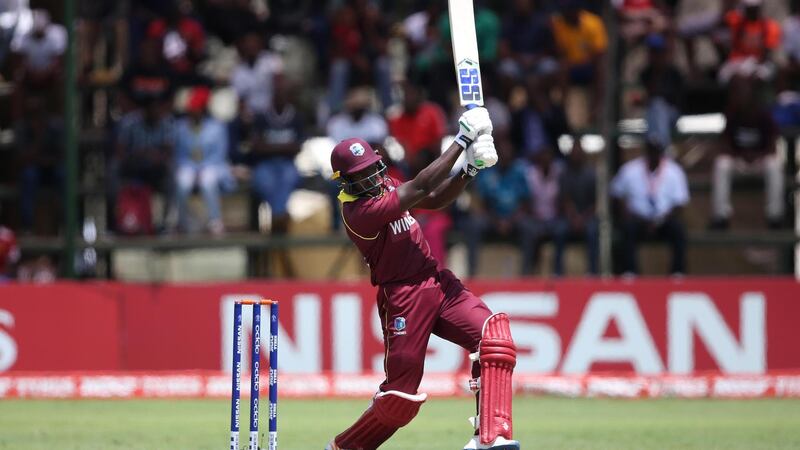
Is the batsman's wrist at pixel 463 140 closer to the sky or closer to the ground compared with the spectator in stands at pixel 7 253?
closer to the ground

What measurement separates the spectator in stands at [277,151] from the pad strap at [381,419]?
765cm

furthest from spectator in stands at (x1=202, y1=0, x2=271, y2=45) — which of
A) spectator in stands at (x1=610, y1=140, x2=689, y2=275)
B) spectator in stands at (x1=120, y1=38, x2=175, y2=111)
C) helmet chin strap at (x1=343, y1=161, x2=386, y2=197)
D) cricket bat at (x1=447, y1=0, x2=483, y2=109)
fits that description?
helmet chin strap at (x1=343, y1=161, x2=386, y2=197)

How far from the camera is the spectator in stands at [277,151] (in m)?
14.8

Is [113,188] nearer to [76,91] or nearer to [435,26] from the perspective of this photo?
[76,91]

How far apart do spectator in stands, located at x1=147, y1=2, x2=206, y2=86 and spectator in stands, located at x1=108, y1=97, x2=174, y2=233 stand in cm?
68

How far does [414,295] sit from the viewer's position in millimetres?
7328

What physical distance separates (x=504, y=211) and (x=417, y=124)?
138cm

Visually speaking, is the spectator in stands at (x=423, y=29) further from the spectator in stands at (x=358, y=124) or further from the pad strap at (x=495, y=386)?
the pad strap at (x=495, y=386)

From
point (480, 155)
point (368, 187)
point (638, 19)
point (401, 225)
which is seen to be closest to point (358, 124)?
point (638, 19)

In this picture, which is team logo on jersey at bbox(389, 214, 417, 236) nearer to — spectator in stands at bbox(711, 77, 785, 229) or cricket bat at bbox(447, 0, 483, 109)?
cricket bat at bbox(447, 0, 483, 109)

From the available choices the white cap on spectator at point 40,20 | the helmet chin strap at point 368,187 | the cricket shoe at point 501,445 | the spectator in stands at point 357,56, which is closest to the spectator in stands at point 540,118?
the spectator in stands at point 357,56

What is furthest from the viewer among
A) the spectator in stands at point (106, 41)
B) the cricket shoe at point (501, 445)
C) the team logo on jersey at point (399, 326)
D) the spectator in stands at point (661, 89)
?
the spectator in stands at point (106, 41)

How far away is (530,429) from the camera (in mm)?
9820

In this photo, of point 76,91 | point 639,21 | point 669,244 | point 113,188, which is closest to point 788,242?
point 669,244
